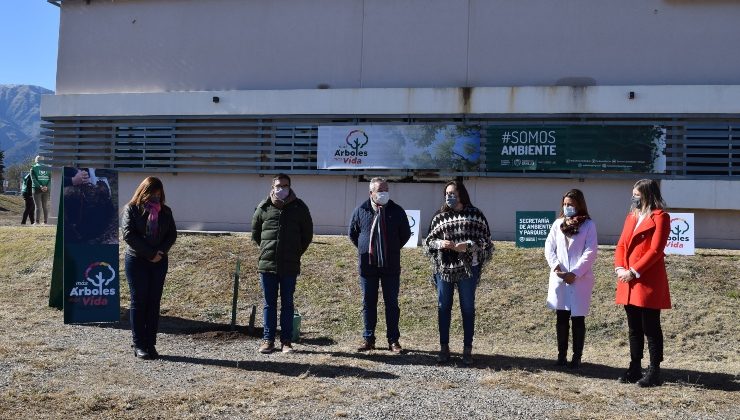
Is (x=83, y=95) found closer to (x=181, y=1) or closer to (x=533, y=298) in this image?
(x=181, y=1)

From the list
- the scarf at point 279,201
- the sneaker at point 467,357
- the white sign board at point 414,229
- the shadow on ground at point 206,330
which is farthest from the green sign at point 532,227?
the scarf at point 279,201

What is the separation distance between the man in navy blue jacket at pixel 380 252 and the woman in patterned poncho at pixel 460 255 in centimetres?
49

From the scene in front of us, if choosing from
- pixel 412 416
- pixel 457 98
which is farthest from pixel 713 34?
pixel 412 416

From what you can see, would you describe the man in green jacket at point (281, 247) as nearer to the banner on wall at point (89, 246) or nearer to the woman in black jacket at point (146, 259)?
the woman in black jacket at point (146, 259)

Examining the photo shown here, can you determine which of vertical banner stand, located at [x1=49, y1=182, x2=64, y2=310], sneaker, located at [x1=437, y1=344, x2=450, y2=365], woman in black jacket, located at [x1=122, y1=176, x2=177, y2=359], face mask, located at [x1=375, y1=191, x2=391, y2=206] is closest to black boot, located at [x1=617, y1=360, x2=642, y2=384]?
sneaker, located at [x1=437, y1=344, x2=450, y2=365]

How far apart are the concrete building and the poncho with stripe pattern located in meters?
8.29

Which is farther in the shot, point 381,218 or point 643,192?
point 381,218

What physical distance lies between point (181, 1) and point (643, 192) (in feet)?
44.9

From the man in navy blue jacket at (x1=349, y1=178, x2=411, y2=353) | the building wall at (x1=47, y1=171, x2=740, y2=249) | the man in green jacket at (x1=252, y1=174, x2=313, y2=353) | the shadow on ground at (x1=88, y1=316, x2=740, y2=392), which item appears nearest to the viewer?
the shadow on ground at (x1=88, y1=316, x2=740, y2=392)

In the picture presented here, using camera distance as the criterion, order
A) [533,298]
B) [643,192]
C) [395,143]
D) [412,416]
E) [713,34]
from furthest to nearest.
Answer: [395,143]
[713,34]
[533,298]
[643,192]
[412,416]

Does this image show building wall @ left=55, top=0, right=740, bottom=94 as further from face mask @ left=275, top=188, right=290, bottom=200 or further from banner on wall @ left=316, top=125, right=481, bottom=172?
face mask @ left=275, top=188, right=290, bottom=200

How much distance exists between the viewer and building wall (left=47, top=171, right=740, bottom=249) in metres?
15.4

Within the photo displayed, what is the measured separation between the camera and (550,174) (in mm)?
15586

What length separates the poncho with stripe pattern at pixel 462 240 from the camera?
7688 mm
